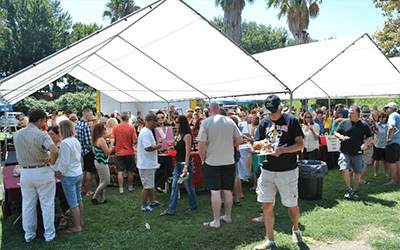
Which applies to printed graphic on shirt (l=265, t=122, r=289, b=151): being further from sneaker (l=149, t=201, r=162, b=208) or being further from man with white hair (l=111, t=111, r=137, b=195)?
man with white hair (l=111, t=111, r=137, b=195)

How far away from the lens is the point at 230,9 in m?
21.1

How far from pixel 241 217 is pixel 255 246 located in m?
1.05

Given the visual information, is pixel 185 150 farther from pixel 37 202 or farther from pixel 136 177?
pixel 136 177

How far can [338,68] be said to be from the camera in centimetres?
906

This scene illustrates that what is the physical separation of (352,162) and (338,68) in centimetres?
491

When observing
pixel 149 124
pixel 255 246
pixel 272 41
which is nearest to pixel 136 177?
pixel 149 124

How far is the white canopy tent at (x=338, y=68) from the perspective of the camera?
7891mm

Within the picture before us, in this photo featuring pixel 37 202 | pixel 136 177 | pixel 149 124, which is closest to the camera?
pixel 37 202

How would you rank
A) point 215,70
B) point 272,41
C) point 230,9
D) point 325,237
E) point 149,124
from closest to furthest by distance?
1. point 325,237
2. point 149,124
3. point 215,70
4. point 230,9
5. point 272,41

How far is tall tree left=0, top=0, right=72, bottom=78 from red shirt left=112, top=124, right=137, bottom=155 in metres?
35.5

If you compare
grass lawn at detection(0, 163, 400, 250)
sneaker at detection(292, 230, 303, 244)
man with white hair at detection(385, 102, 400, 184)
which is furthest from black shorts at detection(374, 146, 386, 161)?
sneaker at detection(292, 230, 303, 244)

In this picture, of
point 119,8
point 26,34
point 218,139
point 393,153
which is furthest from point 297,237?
point 26,34

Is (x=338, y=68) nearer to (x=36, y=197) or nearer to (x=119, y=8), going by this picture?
(x=36, y=197)

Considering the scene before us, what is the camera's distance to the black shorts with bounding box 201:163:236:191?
397cm
